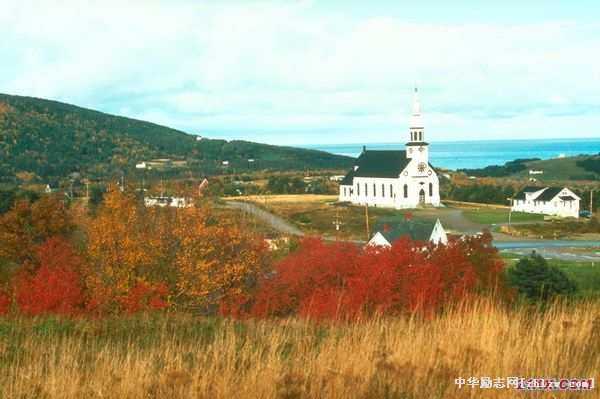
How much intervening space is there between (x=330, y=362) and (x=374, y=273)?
16124mm

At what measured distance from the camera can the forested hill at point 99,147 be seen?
393 feet

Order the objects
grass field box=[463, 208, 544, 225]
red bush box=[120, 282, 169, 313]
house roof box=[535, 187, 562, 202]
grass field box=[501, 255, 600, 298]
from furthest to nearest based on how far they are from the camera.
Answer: house roof box=[535, 187, 562, 202] → grass field box=[463, 208, 544, 225] → grass field box=[501, 255, 600, 298] → red bush box=[120, 282, 169, 313]

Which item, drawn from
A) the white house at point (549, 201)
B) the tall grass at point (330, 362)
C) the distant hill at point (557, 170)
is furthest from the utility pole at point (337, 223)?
the distant hill at point (557, 170)

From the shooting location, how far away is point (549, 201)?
81375 millimetres

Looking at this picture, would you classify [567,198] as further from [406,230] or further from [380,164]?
[406,230]

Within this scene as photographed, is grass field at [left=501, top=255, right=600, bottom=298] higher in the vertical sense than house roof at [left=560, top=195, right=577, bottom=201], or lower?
lower

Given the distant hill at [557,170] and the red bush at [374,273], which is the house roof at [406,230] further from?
the distant hill at [557,170]

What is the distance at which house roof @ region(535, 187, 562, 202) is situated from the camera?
266 ft

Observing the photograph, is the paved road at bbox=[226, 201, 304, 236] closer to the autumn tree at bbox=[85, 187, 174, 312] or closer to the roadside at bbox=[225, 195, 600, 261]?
the roadside at bbox=[225, 195, 600, 261]

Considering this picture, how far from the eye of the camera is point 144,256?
31.3m

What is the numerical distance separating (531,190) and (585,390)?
81762 mm

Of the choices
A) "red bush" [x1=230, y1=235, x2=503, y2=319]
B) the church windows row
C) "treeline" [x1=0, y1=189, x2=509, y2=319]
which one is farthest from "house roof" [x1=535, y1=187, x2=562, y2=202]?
"red bush" [x1=230, y1=235, x2=503, y2=319]

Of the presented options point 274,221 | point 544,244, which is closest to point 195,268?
point 544,244

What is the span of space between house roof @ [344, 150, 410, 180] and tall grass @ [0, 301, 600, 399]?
268 ft
